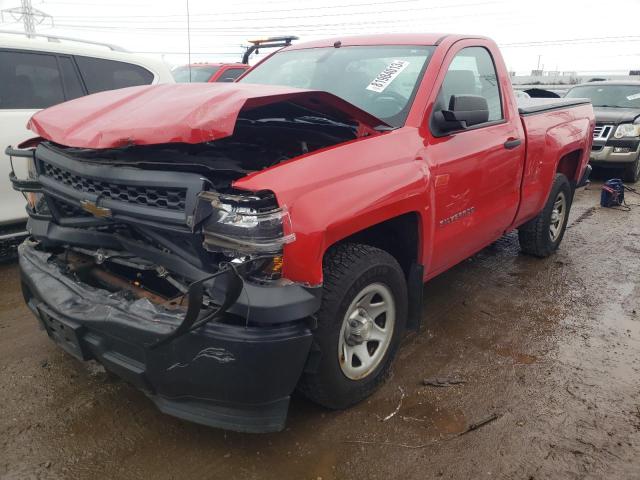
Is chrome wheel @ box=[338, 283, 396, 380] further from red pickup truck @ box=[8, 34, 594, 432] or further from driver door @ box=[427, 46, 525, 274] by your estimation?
driver door @ box=[427, 46, 525, 274]

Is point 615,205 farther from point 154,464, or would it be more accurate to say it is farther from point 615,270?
point 154,464

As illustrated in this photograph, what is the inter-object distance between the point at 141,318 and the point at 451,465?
1.57m

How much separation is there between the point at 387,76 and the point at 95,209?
194cm

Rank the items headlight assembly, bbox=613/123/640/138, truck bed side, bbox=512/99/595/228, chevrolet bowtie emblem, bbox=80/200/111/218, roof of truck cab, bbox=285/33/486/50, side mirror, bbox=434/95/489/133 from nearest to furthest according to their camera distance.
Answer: chevrolet bowtie emblem, bbox=80/200/111/218
side mirror, bbox=434/95/489/133
roof of truck cab, bbox=285/33/486/50
truck bed side, bbox=512/99/595/228
headlight assembly, bbox=613/123/640/138

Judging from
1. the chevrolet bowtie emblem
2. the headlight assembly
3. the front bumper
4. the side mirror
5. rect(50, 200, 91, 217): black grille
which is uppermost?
the side mirror

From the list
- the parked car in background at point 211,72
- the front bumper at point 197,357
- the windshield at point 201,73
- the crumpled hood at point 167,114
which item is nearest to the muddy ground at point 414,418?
the front bumper at point 197,357

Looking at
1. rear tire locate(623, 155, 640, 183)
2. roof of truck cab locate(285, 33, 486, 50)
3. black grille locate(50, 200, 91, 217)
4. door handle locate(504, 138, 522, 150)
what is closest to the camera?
black grille locate(50, 200, 91, 217)

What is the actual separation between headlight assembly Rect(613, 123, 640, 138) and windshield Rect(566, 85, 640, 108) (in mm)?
1247

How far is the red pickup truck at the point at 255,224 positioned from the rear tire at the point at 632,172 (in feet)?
24.7

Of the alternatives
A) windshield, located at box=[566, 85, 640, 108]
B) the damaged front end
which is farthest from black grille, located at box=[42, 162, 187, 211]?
windshield, located at box=[566, 85, 640, 108]

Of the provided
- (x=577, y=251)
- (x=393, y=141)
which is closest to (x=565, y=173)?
(x=577, y=251)

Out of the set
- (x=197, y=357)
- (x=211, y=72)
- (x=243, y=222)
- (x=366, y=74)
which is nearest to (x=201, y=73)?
(x=211, y=72)

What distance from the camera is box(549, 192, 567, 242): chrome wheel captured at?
5.25 metres

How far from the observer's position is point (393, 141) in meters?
2.69
